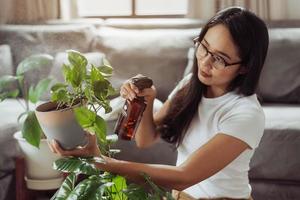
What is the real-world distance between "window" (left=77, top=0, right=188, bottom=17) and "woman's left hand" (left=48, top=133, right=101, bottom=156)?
7.57 feet

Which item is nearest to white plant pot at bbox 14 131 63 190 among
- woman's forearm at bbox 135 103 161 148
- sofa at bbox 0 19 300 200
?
sofa at bbox 0 19 300 200

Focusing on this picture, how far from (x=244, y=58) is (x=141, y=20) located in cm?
213

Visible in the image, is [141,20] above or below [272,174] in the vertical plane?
above

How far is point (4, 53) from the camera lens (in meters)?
3.00

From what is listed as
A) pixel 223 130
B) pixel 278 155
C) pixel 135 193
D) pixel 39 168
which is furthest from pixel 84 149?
pixel 278 155

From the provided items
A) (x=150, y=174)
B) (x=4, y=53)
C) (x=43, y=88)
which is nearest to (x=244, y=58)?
(x=150, y=174)

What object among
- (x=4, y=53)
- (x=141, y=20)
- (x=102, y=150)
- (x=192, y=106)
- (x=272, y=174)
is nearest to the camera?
(x=102, y=150)

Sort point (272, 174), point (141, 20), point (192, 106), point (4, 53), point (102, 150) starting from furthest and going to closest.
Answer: point (141, 20), point (4, 53), point (272, 174), point (192, 106), point (102, 150)

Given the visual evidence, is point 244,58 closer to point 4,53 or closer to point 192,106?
point 192,106

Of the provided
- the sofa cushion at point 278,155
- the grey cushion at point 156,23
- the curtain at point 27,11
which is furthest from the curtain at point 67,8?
the sofa cushion at point 278,155

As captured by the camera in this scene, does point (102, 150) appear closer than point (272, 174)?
Yes

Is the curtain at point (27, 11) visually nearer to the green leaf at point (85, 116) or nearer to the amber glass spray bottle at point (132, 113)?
the amber glass spray bottle at point (132, 113)

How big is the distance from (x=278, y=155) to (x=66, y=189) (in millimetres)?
1276

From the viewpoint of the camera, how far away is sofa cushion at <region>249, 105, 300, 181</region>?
7.27ft
